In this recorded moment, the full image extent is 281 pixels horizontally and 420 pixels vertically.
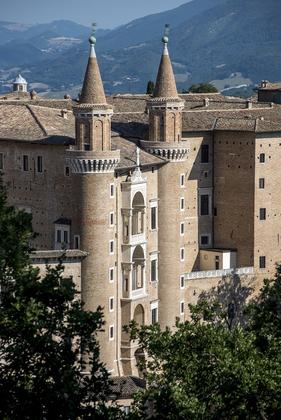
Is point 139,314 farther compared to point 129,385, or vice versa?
point 139,314

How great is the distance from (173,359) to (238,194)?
2845 centimetres

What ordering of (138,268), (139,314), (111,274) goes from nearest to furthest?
(111,274) → (138,268) → (139,314)

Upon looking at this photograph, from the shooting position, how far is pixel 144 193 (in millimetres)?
65438

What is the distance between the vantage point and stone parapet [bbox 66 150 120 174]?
6195 centimetres

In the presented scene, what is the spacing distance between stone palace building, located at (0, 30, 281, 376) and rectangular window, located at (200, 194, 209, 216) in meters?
0.04

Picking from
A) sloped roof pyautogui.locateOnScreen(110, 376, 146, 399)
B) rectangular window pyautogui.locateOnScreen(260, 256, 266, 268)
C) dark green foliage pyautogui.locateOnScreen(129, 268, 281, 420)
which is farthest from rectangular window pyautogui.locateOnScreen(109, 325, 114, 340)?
dark green foliage pyautogui.locateOnScreen(129, 268, 281, 420)

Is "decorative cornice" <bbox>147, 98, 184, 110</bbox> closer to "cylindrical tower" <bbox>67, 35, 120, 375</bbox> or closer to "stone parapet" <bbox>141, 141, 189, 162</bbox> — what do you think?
"stone parapet" <bbox>141, 141, 189, 162</bbox>

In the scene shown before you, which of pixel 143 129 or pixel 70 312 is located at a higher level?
pixel 143 129

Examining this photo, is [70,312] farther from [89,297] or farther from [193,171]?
[193,171]

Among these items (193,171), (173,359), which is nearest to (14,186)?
(193,171)

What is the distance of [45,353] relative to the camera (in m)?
35.3

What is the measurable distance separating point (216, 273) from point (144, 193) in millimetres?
6404

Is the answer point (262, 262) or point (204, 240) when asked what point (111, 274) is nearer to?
point (204, 240)

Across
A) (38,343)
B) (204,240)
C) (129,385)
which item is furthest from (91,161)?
(38,343)
